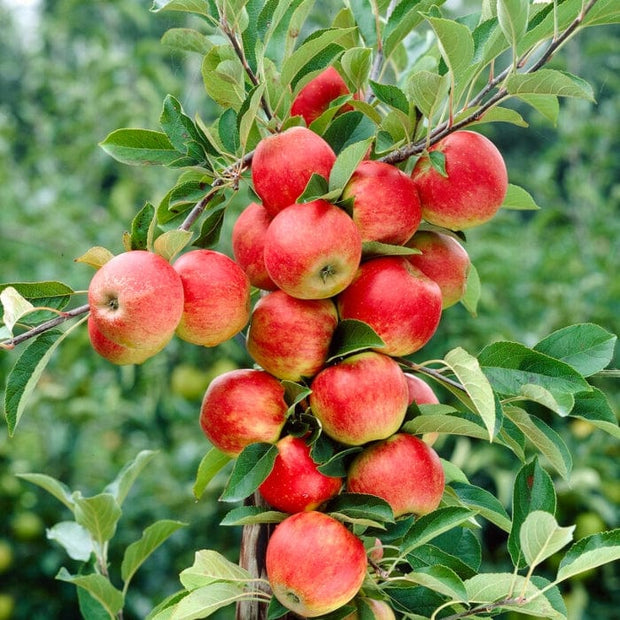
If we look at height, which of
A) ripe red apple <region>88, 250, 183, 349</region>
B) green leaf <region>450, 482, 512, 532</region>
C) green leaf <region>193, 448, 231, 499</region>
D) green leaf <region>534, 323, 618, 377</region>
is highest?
ripe red apple <region>88, 250, 183, 349</region>

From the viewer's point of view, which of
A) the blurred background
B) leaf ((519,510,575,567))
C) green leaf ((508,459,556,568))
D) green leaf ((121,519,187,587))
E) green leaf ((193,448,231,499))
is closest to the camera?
leaf ((519,510,575,567))

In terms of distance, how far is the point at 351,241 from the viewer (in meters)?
0.62

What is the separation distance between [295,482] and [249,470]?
40 millimetres

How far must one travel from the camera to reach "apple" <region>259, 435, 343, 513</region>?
630 mm

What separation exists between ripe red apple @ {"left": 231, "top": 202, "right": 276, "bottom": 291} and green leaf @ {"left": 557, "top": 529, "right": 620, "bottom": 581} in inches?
13.9

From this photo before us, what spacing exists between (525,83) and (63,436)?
1666mm

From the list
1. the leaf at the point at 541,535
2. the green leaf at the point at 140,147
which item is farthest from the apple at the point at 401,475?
the green leaf at the point at 140,147

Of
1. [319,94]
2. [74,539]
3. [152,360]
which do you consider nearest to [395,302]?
[319,94]

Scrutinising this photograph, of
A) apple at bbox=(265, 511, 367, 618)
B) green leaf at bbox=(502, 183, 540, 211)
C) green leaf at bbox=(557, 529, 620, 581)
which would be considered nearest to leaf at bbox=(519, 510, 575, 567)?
green leaf at bbox=(557, 529, 620, 581)

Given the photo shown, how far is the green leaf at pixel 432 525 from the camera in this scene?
1.96 feet

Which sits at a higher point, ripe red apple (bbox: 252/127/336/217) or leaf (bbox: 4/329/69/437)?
ripe red apple (bbox: 252/127/336/217)

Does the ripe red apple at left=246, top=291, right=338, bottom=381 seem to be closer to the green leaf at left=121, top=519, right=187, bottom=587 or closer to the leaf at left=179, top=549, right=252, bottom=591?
the leaf at left=179, top=549, right=252, bottom=591

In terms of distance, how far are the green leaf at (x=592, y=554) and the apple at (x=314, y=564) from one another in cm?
16

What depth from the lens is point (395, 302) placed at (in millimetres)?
647
